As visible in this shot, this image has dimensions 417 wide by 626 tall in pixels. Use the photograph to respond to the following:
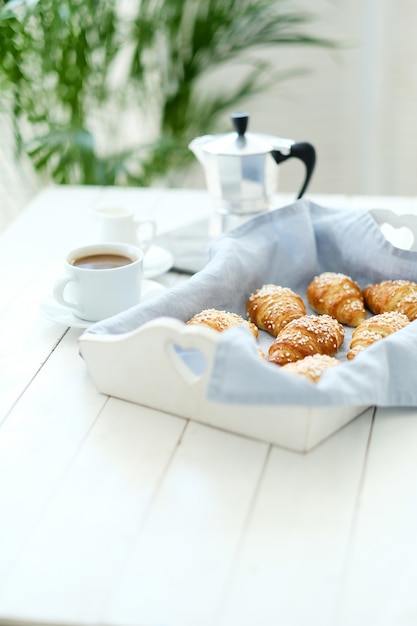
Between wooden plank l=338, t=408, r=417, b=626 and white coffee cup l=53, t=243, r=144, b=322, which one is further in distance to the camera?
white coffee cup l=53, t=243, r=144, b=322

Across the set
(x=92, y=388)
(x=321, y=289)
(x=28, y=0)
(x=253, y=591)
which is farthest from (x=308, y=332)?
(x=28, y=0)

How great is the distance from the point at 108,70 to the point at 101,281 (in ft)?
4.58

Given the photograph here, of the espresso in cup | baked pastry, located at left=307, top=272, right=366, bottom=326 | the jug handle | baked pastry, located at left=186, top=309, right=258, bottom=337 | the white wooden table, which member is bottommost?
baked pastry, located at left=307, top=272, right=366, bottom=326

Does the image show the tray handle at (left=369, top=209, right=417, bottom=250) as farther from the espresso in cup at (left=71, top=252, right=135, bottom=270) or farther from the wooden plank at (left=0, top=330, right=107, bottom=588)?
the wooden plank at (left=0, top=330, right=107, bottom=588)

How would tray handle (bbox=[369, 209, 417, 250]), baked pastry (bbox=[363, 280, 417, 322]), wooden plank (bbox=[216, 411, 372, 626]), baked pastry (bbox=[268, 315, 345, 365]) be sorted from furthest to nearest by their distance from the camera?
→ tray handle (bbox=[369, 209, 417, 250]) < baked pastry (bbox=[363, 280, 417, 322]) < baked pastry (bbox=[268, 315, 345, 365]) < wooden plank (bbox=[216, 411, 372, 626])

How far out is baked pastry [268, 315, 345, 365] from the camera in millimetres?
1058

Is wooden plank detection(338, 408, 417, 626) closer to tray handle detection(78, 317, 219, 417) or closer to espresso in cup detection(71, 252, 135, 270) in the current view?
tray handle detection(78, 317, 219, 417)

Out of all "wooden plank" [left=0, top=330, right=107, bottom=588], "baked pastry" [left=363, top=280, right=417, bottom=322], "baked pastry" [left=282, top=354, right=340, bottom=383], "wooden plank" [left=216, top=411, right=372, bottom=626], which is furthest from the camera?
"baked pastry" [left=363, top=280, right=417, bottom=322]

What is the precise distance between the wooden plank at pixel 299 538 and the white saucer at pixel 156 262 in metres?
0.54

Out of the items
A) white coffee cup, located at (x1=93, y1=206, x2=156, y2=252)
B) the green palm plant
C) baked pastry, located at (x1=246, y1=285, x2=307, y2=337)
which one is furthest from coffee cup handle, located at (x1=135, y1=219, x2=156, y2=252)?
the green palm plant

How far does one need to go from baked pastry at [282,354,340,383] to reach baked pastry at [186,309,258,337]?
117mm

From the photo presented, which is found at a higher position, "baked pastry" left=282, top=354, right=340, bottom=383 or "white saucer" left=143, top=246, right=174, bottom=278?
"baked pastry" left=282, top=354, right=340, bottom=383

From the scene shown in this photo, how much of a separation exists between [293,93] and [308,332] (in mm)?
2097

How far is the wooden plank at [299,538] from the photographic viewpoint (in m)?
0.71
